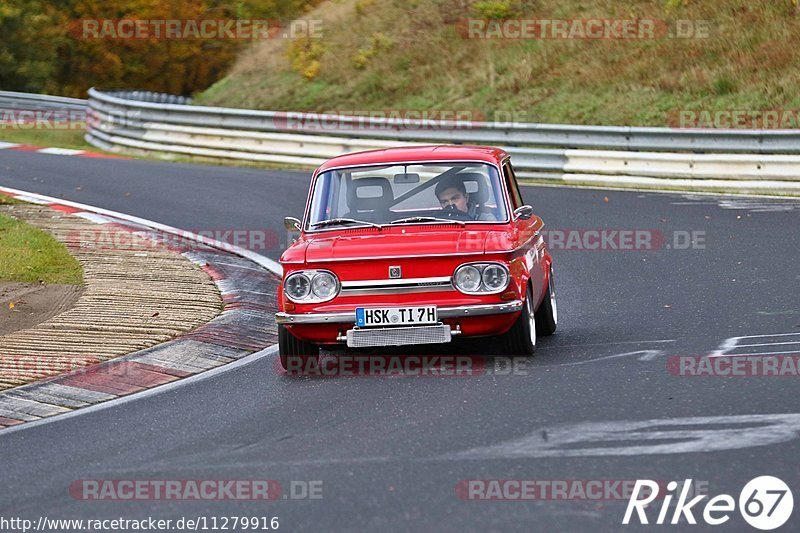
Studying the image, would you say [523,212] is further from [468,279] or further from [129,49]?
[129,49]

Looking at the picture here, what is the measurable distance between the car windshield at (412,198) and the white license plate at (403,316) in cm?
101

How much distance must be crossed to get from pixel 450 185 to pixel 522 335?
1.45 m

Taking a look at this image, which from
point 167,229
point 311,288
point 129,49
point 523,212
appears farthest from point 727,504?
point 129,49

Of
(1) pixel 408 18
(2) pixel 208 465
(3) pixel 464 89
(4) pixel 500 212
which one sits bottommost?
(2) pixel 208 465

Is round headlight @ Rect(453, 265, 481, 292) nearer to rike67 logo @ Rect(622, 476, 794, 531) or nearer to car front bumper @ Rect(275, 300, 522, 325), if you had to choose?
car front bumper @ Rect(275, 300, 522, 325)

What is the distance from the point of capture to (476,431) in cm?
711

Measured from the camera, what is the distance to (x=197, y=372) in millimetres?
9430

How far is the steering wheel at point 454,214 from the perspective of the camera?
31.9ft

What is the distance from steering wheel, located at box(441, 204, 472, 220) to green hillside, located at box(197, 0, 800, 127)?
14.7 meters

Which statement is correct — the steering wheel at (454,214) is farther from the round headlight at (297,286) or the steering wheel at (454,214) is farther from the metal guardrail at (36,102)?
the metal guardrail at (36,102)

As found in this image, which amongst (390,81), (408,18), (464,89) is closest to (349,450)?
(464,89)

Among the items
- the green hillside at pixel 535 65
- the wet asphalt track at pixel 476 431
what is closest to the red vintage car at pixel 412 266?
the wet asphalt track at pixel 476 431

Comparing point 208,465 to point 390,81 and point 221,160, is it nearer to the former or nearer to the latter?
point 221,160

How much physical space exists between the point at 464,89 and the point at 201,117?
5.78m
